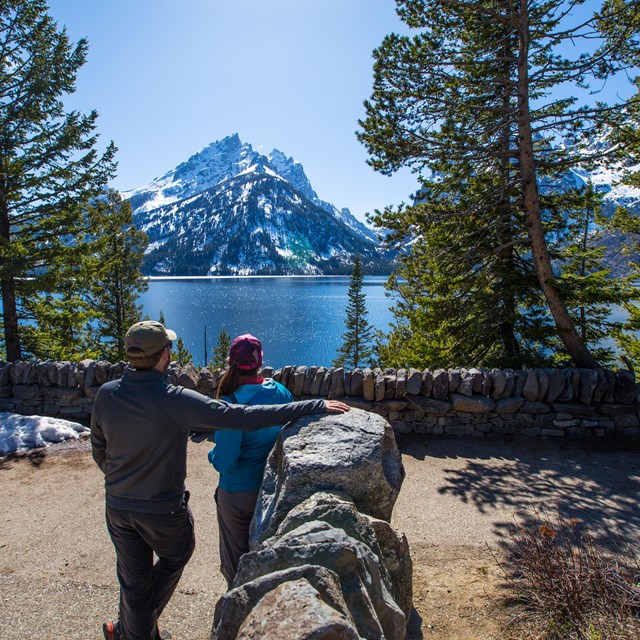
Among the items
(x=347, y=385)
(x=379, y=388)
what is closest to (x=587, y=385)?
(x=379, y=388)

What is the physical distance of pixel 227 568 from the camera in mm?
3037

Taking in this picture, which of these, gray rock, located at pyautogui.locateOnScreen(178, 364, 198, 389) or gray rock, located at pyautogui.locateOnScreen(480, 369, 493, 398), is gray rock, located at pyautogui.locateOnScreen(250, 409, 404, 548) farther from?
gray rock, located at pyautogui.locateOnScreen(178, 364, 198, 389)

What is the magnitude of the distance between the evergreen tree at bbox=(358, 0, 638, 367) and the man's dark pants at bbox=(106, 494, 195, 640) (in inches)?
301

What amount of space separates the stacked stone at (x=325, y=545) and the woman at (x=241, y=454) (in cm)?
12

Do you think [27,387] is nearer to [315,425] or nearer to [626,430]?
[315,425]

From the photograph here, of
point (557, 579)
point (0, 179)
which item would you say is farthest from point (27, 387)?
point (557, 579)

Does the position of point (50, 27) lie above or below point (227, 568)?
above

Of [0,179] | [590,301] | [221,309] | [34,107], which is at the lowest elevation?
[221,309]

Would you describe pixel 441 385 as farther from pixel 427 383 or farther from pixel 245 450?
pixel 245 450

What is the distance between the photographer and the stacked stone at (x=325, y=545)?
5.37 feet

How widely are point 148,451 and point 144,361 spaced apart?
0.54 metres

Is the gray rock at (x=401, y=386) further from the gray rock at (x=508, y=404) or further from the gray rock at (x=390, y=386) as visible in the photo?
the gray rock at (x=508, y=404)

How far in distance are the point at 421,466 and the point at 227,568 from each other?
13.1ft

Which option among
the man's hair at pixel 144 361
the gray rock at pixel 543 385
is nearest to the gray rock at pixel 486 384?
the gray rock at pixel 543 385
